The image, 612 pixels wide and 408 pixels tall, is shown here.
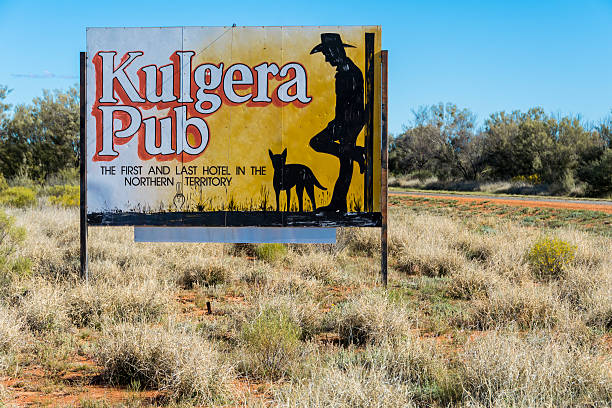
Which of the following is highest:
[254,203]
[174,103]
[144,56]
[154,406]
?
[144,56]

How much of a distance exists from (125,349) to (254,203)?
3.64 meters

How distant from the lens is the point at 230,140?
27.4 ft

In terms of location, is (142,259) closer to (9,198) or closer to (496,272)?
(496,272)

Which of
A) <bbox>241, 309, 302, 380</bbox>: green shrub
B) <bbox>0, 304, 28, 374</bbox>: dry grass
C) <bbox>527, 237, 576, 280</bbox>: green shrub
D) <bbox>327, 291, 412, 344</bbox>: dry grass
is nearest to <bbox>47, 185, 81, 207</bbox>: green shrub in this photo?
<bbox>0, 304, 28, 374</bbox>: dry grass

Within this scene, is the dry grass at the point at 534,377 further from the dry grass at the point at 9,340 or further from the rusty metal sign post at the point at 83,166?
the rusty metal sign post at the point at 83,166

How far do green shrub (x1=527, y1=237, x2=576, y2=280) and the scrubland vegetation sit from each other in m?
0.03

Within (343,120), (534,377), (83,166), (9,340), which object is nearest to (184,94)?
(83,166)

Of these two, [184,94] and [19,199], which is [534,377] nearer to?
[184,94]

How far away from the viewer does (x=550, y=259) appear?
9156 mm

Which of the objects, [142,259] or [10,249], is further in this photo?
[142,259]

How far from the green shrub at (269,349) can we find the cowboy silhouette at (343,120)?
3138 mm

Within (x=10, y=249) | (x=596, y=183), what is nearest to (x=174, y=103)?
(x=10, y=249)

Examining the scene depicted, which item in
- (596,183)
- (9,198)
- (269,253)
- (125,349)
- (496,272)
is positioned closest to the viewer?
(125,349)

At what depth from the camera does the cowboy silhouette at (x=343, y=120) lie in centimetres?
827
